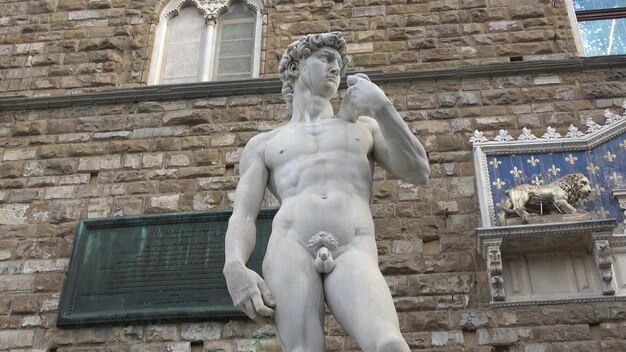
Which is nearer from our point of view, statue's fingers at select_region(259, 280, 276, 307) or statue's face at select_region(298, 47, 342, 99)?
statue's fingers at select_region(259, 280, 276, 307)

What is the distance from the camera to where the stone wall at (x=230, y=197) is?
6.03 m

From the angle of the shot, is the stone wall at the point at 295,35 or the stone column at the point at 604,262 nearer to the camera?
the stone column at the point at 604,262

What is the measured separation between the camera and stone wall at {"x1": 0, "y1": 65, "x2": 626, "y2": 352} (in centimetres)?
603

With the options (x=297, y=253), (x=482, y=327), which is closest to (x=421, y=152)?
(x=297, y=253)

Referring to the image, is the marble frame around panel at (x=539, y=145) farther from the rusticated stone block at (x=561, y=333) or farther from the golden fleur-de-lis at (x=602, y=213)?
the rusticated stone block at (x=561, y=333)

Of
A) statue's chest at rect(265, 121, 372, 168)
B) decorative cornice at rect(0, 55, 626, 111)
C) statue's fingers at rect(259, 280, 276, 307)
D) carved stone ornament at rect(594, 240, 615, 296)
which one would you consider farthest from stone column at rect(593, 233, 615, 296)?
statue's fingers at rect(259, 280, 276, 307)

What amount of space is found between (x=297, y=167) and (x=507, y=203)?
3.05m

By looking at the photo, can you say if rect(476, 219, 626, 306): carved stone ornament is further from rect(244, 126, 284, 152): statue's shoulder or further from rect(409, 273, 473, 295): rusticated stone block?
rect(244, 126, 284, 152): statue's shoulder

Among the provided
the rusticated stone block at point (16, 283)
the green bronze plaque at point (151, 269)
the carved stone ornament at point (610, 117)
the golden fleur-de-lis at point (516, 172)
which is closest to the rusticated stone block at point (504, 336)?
the golden fleur-de-lis at point (516, 172)

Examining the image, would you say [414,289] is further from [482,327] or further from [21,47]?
[21,47]

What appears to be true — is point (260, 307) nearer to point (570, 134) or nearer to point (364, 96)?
point (364, 96)

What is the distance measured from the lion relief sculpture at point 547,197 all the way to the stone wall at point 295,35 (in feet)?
5.83

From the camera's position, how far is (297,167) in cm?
380

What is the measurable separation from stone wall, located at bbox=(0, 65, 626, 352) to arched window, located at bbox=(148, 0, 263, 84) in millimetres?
679
